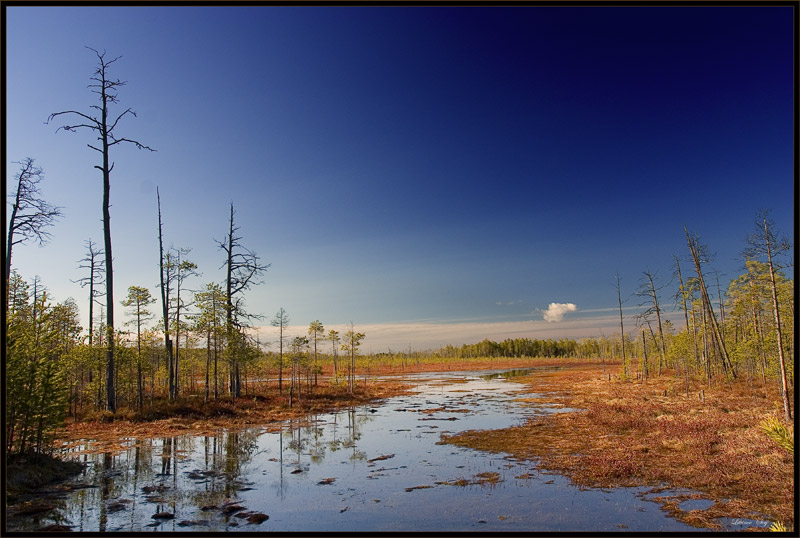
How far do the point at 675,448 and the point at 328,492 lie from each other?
15.3m

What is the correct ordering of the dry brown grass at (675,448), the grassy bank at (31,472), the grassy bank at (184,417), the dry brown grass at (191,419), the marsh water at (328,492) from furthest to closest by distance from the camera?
the grassy bank at (184,417) < the dry brown grass at (191,419) < the dry brown grass at (675,448) < the grassy bank at (31,472) < the marsh water at (328,492)

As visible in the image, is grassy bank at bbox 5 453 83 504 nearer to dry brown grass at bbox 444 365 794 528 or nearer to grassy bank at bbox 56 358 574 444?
grassy bank at bbox 56 358 574 444

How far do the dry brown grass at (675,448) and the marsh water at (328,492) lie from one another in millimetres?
1677

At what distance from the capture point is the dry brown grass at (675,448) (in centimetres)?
1240

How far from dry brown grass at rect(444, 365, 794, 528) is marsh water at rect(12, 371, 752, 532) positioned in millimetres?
1677

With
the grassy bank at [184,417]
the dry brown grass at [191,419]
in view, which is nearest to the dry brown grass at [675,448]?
the dry brown grass at [191,419]

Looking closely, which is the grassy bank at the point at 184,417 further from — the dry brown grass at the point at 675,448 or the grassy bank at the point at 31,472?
the dry brown grass at the point at 675,448

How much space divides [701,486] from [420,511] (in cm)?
921

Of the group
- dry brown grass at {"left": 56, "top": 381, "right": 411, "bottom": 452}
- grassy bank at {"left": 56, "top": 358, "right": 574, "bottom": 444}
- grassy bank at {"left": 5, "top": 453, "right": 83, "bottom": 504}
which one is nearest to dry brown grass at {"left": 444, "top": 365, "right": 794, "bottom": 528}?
dry brown grass at {"left": 56, "top": 381, "right": 411, "bottom": 452}

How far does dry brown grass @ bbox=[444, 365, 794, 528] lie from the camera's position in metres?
12.4

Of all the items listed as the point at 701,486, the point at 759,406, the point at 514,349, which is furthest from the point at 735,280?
the point at 514,349

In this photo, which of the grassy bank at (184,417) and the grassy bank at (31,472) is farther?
the grassy bank at (184,417)

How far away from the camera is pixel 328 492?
1336cm

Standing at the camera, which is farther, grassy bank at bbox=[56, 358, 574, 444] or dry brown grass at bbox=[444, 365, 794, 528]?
grassy bank at bbox=[56, 358, 574, 444]
